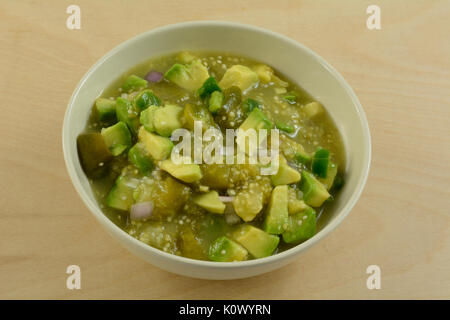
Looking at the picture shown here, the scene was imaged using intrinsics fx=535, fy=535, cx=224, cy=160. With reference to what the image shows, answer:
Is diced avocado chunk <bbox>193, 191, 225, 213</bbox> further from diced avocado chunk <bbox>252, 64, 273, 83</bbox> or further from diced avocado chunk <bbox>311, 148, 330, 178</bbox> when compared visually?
diced avocado chunk <bbox>252, 64, 273, 83</bbox>

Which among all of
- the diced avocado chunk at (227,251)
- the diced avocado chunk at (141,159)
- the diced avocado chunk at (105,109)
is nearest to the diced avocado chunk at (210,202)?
the diced avocado chunk at (227,251)

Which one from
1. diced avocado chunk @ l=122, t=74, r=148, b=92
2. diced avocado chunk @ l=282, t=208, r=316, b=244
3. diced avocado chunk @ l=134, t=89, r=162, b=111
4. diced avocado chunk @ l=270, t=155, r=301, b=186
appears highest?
diced avocado chunk @ l=122, t=74, r=148, b=92

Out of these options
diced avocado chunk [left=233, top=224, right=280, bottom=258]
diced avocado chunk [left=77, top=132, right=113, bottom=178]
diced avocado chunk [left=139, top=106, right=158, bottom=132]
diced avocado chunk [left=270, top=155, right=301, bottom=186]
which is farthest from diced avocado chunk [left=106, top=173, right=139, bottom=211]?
diced avocado chunk [left=270, top=155, right=301, bottom=186]

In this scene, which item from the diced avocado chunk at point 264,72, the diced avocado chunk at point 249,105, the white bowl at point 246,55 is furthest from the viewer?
the diced avocado chunk at point 264,72

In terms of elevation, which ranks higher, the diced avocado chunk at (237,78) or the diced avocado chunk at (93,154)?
the diced avocado chunk at (237,78)

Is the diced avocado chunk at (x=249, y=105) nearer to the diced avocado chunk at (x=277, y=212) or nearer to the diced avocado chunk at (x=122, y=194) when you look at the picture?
the diced avocado chunk at (x=277, y=212)

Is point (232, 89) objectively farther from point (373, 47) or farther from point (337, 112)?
point (373, 47)

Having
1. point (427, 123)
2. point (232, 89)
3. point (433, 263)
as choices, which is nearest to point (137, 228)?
point (232, 89)
